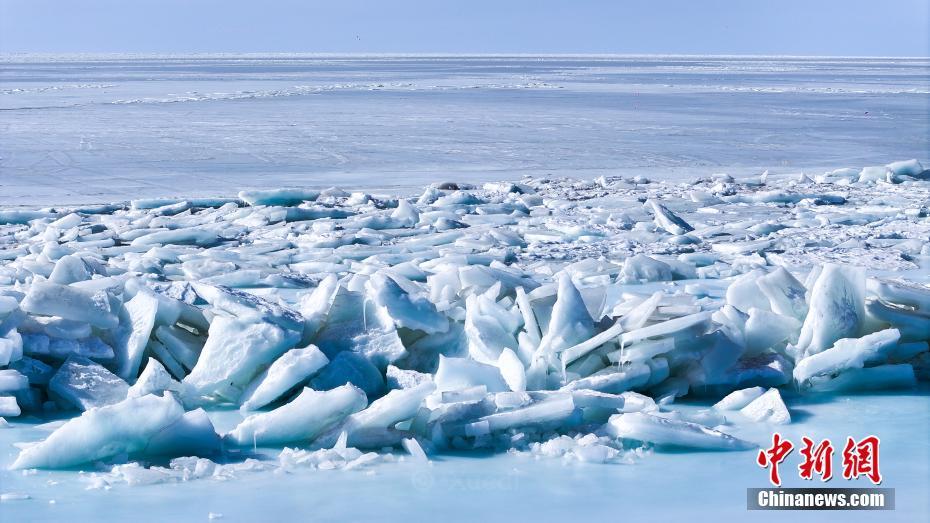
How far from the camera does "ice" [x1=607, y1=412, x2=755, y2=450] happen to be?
251 cm

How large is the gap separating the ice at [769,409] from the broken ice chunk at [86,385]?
1.62m

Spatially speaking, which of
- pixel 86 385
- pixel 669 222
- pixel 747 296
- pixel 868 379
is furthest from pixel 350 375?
pixel 669 222

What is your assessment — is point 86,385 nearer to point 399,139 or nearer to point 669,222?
point 669,222

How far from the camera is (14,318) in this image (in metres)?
2.94

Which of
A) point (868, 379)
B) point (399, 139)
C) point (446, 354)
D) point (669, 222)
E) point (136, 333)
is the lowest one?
point (399, 139)

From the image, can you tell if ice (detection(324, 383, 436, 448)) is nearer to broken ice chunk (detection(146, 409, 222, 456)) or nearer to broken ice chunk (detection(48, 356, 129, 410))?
broken ice chunk (detection(146, 409, 222, 456))

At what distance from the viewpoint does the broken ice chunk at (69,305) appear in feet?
9.71

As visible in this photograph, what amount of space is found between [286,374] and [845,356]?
155 cm

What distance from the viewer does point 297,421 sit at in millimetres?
2539

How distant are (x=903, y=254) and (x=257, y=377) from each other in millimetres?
3354

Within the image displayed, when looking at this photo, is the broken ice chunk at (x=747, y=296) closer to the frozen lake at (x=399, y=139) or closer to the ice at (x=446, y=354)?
the ice at (x=446, y=354)

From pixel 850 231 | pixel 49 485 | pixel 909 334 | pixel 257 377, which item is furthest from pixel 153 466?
pixel 850 231

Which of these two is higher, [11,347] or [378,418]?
[11,347]

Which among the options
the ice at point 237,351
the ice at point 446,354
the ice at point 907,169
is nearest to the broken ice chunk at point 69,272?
the ice at point 446,354
